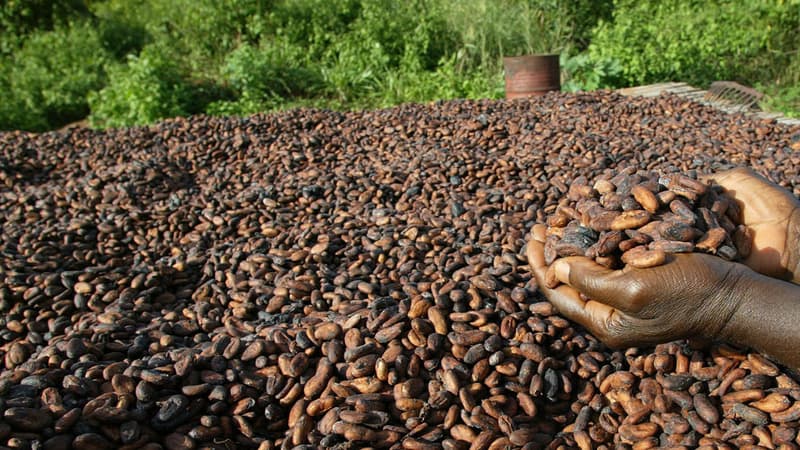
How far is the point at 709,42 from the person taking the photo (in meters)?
10.1

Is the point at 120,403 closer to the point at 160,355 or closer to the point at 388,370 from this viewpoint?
the point at 160,355

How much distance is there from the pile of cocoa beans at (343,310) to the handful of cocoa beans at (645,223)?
2.7 inches

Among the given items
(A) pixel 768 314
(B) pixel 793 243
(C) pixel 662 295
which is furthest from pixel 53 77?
(A) pixel 768 314

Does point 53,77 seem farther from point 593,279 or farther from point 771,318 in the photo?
point 771,318

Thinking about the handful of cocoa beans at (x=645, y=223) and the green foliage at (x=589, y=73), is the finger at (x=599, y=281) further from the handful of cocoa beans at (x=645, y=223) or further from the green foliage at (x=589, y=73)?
the green foliage at (x=589, y=73)

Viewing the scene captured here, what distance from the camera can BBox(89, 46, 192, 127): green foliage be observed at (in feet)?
28.3

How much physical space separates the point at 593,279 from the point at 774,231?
1011 mm

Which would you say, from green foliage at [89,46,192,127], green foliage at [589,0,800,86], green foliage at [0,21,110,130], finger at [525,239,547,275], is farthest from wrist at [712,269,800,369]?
green foliage at [0,21,110,130]

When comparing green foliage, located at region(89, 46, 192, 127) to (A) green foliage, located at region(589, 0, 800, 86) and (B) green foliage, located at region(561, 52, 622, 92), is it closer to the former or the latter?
(B) green foliage, located at region(561, 52, 622, 92)

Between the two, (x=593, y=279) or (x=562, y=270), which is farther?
(x=562, y=270)

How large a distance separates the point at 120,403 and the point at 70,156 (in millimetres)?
4898

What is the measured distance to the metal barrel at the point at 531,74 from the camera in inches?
298

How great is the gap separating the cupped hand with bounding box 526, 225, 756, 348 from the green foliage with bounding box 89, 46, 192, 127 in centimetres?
785

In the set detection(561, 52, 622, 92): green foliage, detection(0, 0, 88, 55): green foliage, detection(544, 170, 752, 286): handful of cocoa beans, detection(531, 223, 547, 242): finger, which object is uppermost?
detection(0, 0, 88, 55): green foliage
